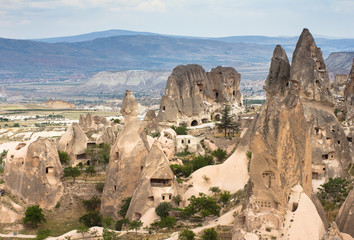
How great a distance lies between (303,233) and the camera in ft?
86.6

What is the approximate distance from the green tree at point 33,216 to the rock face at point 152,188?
7.32 m

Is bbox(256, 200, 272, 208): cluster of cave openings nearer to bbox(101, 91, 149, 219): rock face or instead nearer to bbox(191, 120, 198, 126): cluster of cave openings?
bbox(101, 91, 149, 219): rock face

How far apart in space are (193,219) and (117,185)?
29.0 ft

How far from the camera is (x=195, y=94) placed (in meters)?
72.9

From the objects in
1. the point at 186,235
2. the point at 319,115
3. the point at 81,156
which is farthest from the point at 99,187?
the point at 319,115

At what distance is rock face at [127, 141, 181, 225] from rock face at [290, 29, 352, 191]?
9.64 meters

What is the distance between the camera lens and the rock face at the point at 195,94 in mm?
69938

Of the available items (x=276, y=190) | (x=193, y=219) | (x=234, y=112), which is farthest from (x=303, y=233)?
(x=234, y=112)

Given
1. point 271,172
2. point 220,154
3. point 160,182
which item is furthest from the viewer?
point 220,154

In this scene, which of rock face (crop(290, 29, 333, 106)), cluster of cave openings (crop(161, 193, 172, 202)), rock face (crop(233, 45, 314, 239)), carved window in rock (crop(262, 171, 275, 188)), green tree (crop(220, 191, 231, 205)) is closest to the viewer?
rock face (crop(233, 45, 314, 239))

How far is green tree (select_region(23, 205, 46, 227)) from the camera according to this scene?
42047 mm

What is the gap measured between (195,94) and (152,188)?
34.9 meters

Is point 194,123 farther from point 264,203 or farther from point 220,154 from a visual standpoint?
point 264,203

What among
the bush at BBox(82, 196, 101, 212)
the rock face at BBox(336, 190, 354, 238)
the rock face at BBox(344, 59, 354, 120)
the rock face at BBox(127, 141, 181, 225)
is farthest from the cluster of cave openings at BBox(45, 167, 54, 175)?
the rock face at BBox(336, 190, 354, 238)
